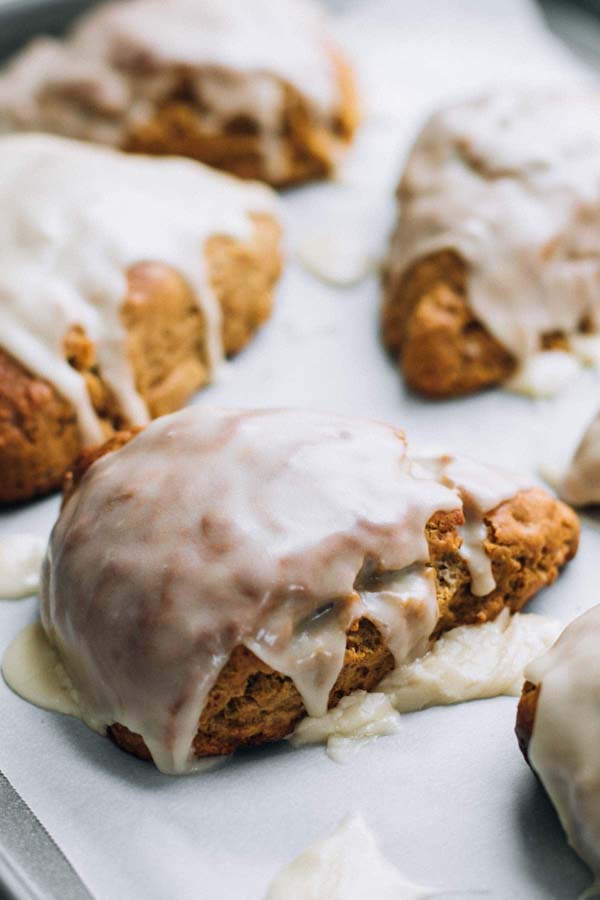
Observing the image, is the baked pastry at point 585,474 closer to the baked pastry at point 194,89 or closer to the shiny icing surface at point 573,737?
the shiny icing surface at point 573,737

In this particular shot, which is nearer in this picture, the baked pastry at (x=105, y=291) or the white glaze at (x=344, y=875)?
the white glaze at (x=344, y=875)

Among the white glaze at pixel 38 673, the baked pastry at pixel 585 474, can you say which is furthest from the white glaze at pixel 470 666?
the white glaze at pixel 38 673

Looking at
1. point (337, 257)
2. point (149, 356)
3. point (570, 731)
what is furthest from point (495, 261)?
point (570, 731)

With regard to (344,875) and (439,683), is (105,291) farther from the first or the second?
(344,875)

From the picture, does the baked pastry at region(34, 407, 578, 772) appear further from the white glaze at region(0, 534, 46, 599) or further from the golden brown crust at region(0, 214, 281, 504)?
the golden brown crust at region(0, 214, 281, 504)

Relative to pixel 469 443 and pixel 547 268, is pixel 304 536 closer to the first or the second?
pixel 469 443

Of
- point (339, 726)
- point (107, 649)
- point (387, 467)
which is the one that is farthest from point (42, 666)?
point (387, 467)
